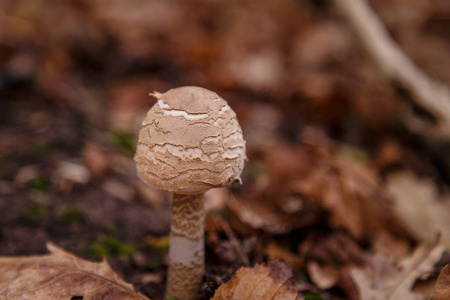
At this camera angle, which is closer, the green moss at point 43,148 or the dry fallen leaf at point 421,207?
the dry fallen leaf at point 421,207

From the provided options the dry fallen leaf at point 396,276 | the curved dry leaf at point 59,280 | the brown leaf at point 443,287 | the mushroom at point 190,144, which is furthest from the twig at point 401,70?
the curved dry leaf at point 59,280

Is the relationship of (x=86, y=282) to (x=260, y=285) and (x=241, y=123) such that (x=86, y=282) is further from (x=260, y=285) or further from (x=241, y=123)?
(x=241, y=123)

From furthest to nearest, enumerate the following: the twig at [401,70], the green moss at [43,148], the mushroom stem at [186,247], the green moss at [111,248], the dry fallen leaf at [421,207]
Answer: the twig at [401,70] < the green moss at [43,148] < the dry fallen leaf at [421,207] < the green moss at [111,248] < the mushroom stem at [186,247]

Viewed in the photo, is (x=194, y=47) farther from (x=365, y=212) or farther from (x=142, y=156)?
(x=142, y=156)

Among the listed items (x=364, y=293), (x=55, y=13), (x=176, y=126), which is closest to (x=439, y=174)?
(x=364, y=293)

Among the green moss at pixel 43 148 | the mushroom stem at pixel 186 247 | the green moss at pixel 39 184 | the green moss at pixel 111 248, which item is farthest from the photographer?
the green moss at pixel 43 148

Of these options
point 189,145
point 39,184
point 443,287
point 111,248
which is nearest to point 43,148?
point 39,184

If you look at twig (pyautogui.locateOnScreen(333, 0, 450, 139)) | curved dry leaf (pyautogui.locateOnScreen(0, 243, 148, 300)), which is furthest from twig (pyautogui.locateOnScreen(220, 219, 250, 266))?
twig (pyautogui.locateOnScreen(333, 0, 450, 139))

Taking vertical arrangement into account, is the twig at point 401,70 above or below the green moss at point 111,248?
above

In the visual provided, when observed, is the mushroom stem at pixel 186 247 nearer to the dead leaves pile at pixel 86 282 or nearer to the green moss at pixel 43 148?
the dead leaves pile at pixel 86 282
